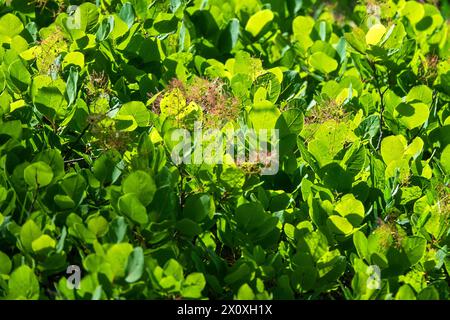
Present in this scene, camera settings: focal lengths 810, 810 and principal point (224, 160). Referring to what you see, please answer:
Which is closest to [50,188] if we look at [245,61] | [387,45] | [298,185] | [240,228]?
[240,228]

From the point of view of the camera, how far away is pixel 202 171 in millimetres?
2283

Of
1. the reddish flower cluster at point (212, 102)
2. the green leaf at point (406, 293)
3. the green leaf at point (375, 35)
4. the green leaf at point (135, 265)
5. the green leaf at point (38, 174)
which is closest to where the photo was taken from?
the green leaf at point (135, 265)

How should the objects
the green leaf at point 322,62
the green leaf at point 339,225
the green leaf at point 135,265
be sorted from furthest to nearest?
the green leaf at point 322,62 → the green leaf at point 339,225 → the green leaf at point 135,265

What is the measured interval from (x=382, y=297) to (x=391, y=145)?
2.13ft

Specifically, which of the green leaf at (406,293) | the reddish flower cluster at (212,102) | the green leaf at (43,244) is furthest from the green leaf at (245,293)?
the reddish flower cluster at (212,102)

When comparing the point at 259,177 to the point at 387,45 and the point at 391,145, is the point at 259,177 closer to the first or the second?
the point at 391,145

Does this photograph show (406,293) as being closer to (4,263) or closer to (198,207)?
(198,207)

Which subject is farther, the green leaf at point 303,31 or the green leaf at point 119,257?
the green leaf at point 303,31

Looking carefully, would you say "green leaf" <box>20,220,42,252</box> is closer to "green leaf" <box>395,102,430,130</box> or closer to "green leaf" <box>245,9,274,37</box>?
"green leaf" <box>395,102,430,130</box>

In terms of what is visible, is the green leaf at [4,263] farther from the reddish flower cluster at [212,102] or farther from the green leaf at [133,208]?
the reddish flower cluster at [212,102]

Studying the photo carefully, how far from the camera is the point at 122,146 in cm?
236

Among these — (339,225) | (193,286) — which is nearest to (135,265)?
(193,286)

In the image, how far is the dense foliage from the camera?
2053 mm

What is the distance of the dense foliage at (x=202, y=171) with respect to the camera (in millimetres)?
2053
